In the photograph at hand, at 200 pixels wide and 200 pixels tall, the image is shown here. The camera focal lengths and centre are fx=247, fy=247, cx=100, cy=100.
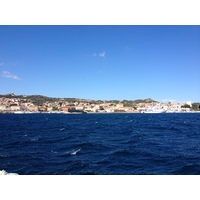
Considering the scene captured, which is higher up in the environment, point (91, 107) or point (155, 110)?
point (91, 107)

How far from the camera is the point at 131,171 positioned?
7.35 metres

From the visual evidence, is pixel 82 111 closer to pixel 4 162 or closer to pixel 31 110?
pixel 31 110

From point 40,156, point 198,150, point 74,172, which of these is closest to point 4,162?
point 40,156

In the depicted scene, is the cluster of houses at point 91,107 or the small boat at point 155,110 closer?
the cluster of houses at point 91,107

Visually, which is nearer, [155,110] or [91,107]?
[155,110]

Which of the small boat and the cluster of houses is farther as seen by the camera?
the small boat

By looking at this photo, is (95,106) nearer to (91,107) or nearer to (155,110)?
(91,107)

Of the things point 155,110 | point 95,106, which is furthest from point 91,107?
point 155,110
